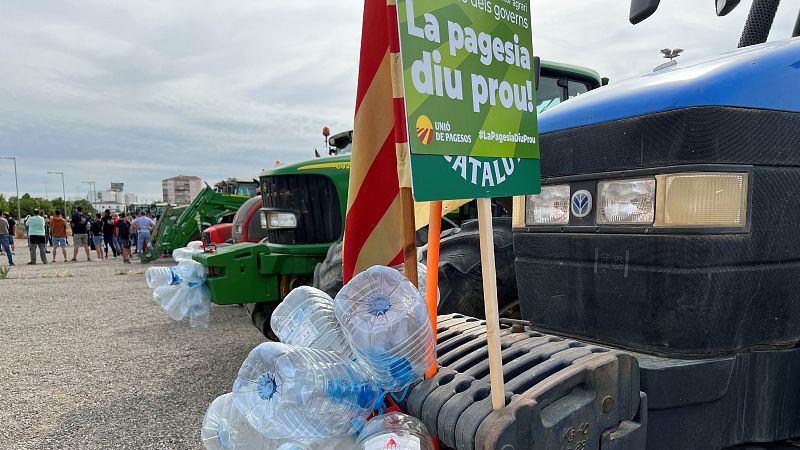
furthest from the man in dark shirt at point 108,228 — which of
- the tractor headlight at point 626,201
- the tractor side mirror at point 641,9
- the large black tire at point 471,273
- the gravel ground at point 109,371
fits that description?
the tractor headlight at point 626,201

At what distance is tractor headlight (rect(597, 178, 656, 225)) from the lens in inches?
65.1

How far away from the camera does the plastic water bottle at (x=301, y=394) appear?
64.0 inches

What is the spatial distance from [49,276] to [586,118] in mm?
13638

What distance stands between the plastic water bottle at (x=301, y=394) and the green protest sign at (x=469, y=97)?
0.63 m

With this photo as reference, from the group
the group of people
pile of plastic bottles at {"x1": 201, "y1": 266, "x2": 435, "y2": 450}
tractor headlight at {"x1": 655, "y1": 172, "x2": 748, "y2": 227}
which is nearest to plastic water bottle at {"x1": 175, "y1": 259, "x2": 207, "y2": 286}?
pile of plastic bottles at {"x1": 201, "y1": 266, "x2": 435, "y2": 450}

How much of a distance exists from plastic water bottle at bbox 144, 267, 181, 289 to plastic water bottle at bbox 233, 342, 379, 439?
3089mm

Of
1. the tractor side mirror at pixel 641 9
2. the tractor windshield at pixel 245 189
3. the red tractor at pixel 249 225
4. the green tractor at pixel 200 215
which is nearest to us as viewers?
the tractor side mirror at pixel 641 9

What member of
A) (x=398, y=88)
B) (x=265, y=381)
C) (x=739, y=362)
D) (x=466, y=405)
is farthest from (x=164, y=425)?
(x=739, y=362)

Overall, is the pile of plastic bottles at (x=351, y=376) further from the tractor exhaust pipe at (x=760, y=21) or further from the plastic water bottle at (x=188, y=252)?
the plastic water bottle at (x=188, y=252)

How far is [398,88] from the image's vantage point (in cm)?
154

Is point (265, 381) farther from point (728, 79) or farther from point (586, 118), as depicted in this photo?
point (728, 79)

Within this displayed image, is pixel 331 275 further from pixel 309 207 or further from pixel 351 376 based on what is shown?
pixel 351 376

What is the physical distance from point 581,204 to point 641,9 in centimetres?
88

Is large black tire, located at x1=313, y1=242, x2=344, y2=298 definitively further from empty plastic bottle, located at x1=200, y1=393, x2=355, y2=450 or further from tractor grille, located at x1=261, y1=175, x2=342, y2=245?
empty plastic bottle, located at x1=200, y1=393, x2=355, y2=450
